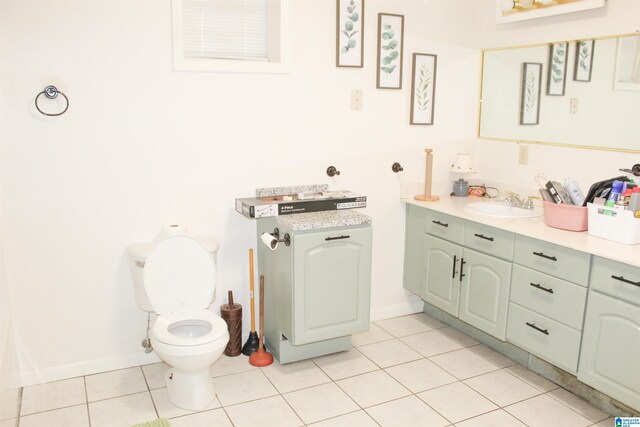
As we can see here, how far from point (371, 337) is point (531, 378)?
979 mm

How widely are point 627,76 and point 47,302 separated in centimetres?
328

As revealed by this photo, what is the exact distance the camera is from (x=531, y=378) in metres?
2.95

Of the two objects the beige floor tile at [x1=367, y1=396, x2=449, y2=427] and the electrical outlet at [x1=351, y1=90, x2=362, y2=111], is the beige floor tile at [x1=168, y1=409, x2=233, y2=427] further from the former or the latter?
the electrical outlet at [x1=351, y1=90, x2=362, y2=111]

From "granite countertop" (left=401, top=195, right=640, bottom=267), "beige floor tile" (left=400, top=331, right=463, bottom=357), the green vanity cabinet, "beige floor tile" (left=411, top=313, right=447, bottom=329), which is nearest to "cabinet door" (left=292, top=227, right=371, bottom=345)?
the green vanity cabinet

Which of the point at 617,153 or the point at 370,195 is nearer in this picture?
the point at 617,153

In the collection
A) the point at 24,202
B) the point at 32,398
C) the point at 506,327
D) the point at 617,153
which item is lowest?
the point at 32,398

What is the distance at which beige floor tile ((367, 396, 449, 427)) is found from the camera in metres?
2.51

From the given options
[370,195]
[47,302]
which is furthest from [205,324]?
[370,195]

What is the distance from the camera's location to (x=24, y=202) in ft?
8.74

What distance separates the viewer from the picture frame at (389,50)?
3.34 metres

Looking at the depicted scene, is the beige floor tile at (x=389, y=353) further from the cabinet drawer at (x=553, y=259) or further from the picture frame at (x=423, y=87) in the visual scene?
the picture frame at (x=423, y=87)

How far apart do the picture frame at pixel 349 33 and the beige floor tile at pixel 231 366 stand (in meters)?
1.85

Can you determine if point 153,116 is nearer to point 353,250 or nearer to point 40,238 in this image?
point 40,238

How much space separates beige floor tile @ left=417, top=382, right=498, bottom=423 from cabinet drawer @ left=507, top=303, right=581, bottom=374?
38cm
